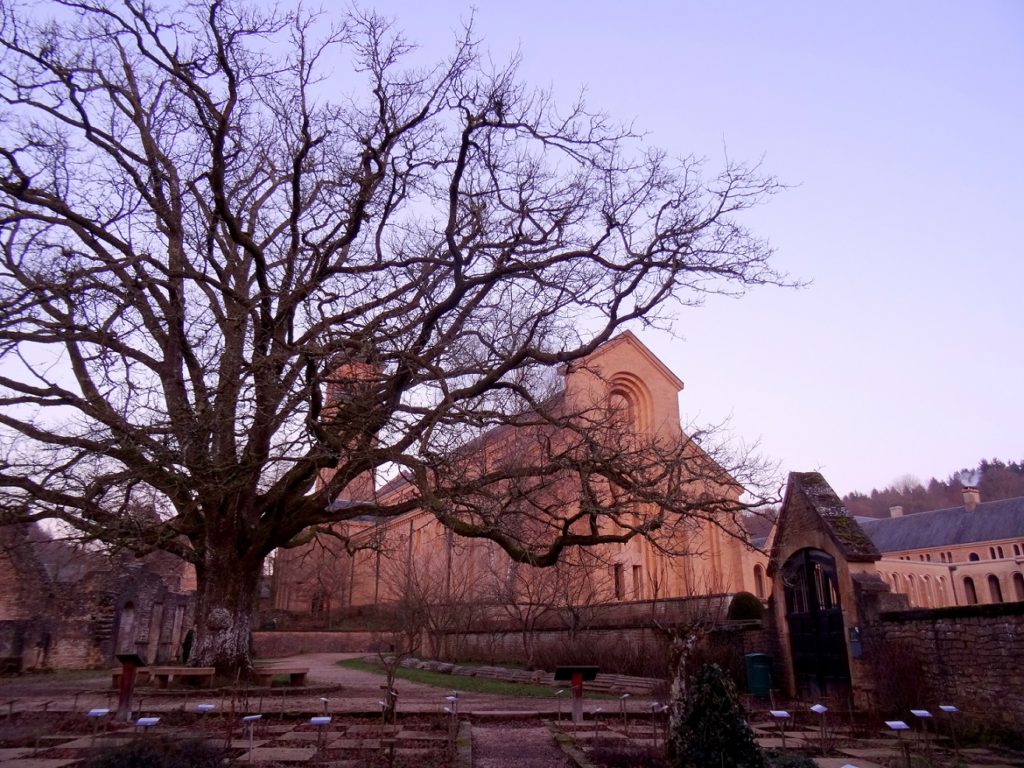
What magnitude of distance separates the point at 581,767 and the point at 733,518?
20.6ft

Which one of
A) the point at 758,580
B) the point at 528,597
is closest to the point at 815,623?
the point at 528,597

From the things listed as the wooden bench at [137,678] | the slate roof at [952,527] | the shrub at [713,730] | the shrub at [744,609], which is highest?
the slate roof at [952,527]

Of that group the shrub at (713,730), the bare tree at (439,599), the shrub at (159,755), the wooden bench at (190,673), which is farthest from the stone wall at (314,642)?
the shrub at (713,730)

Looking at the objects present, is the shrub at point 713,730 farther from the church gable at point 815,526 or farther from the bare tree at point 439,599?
the bare tree at point 439,599

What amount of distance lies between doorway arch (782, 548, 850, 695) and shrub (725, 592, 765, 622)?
264cm

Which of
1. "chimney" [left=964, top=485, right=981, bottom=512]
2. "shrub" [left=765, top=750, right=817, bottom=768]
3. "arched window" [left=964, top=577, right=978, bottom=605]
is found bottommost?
"shrub" [left=765, top=750, right=817, bottom=768]

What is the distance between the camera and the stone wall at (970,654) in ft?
33.9

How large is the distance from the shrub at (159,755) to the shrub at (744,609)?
14.7 m

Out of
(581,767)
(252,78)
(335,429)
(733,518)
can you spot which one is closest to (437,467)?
(335,429)

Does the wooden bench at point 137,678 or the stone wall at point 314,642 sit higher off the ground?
the wooden bench at point 137,678

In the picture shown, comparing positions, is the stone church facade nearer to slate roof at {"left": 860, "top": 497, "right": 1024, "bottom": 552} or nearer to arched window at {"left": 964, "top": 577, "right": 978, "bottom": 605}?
slate roof at {"left": 860, "top": 497, "right": 1024, "bottom": 552}

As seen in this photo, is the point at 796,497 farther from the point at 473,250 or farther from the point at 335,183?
the point at 335,183

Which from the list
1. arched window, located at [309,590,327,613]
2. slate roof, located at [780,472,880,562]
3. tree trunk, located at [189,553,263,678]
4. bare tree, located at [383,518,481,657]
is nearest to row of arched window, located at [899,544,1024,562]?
bare tree, located at [383,518,481,657]

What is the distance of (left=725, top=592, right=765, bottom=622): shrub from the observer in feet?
60.0
